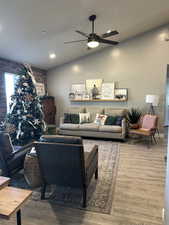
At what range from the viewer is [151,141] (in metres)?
5.00

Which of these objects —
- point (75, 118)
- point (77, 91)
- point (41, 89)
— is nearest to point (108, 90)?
point (77, 91)

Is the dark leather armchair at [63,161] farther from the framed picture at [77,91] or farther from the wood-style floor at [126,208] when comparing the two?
the framed picture at [77,91]

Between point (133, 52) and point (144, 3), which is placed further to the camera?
point (133, 52)

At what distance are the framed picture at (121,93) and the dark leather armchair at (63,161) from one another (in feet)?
13.4

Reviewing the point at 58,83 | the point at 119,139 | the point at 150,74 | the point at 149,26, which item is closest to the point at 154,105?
the point at 150,74

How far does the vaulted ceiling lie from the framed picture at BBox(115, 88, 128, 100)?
180cm

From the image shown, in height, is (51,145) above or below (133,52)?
below

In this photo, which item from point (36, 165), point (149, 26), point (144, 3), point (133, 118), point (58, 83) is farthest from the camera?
point (58, 83)

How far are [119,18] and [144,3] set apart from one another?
2.17ft

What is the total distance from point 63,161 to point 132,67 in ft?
15.7

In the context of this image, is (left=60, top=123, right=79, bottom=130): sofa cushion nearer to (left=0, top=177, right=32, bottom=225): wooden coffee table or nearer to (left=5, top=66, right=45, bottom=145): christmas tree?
(left=5, top=66, right=45, bottom=145): christmas tree

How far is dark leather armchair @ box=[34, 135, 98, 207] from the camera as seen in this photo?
1895 mm

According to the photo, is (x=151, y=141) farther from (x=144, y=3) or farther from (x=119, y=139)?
(x=144, y=3)

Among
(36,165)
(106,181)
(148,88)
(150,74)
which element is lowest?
(106,181)
